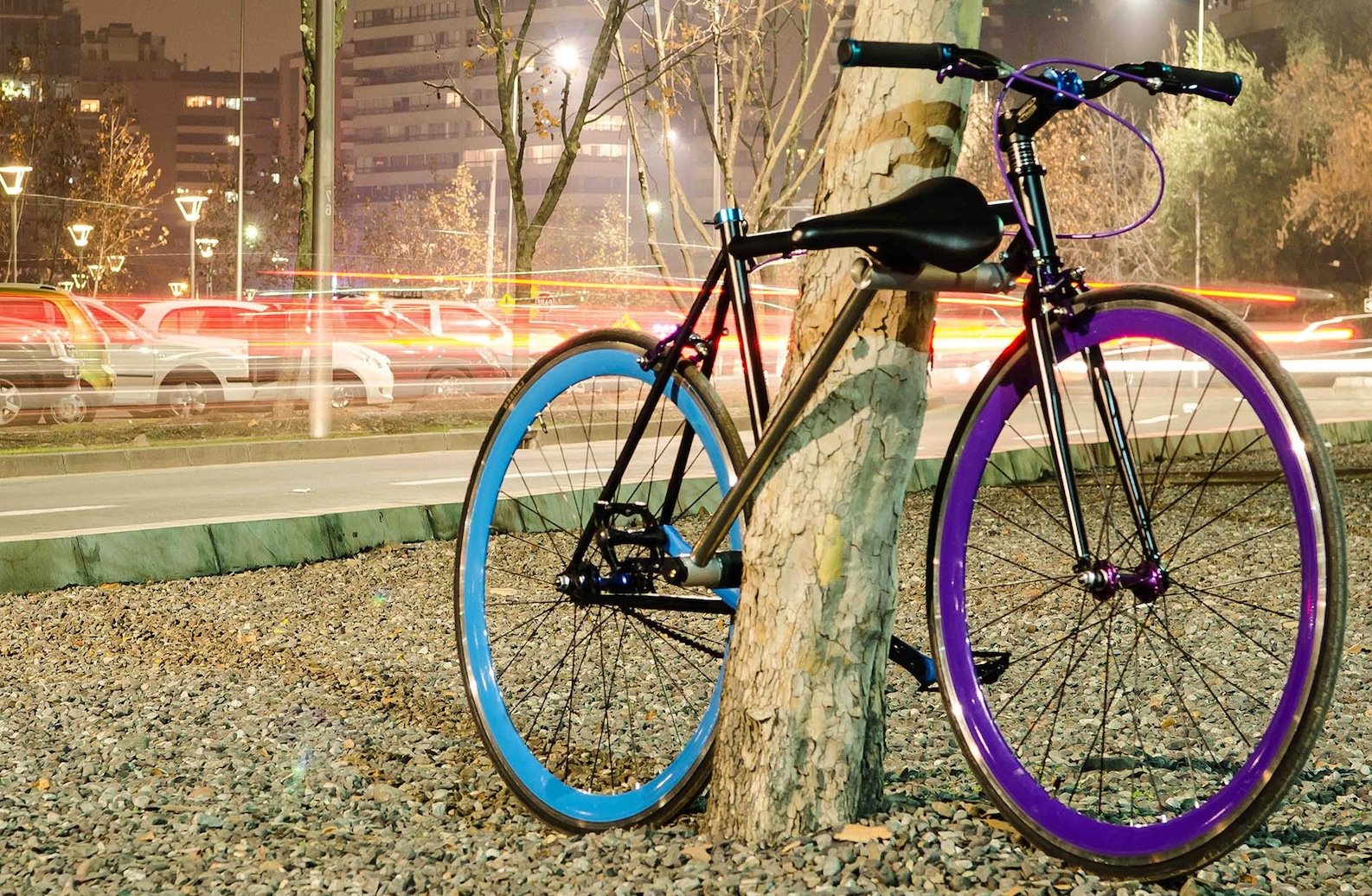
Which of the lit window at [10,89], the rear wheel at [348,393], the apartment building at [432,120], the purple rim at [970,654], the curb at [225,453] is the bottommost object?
the curb at [225,453]

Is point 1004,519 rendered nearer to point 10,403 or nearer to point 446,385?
point 10,403

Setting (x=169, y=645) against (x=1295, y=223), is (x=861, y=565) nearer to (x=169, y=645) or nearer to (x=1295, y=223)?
(x=169, y=645)

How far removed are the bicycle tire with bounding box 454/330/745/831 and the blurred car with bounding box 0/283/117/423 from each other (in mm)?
13482

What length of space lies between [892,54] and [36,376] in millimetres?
16566

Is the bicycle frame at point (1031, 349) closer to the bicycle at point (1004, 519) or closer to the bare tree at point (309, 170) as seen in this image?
the bicycle at point (1004, 519)

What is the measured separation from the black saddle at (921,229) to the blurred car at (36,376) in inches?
624

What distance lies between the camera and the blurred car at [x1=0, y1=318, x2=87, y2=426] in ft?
55.2

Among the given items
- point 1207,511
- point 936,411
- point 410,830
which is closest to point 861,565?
point 410,830

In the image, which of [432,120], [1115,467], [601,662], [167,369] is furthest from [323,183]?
[432,120]

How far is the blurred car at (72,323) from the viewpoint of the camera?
663 inches

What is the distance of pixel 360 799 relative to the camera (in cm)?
358

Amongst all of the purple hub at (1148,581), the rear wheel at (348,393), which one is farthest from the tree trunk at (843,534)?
the rear wheel at (348,393)

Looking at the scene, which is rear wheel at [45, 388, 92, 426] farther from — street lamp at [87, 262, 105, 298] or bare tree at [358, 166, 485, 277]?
bare tree at [358, 166, 485, 277]

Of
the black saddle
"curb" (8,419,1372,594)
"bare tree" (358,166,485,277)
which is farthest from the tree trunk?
"bare tree" (358,166,485,277)
